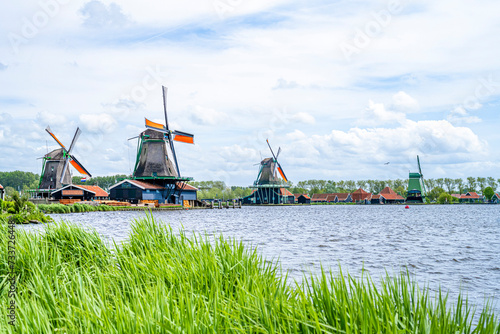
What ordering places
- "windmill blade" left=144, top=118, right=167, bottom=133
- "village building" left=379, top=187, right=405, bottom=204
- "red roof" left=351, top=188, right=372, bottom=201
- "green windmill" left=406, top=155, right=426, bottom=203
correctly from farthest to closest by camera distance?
1. "red roof" left=351, top=188, right=372, bottom=201
2. "village building" left=379, top=187, right=405, bottom=204
3. "green windmill" left=406, top=155, right=426, bottom=203
4. "windmill blade" left=144, top=118, right=167, bottom=133

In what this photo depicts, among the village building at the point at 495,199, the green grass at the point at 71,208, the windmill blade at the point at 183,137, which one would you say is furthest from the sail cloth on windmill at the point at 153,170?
the village building at the point at 495,199

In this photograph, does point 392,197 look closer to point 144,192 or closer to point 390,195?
point 390,195

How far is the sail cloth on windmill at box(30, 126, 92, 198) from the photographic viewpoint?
6309 centimetres

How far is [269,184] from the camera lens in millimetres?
91188

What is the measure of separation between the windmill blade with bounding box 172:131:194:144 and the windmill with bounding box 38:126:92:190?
13899 mm

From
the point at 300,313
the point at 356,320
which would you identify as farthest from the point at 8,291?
the point at 356,320

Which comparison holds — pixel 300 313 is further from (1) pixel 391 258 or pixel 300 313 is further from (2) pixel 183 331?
(1) pixel 391 258

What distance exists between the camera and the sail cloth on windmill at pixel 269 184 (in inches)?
A: 3590

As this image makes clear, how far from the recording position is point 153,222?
9.18m

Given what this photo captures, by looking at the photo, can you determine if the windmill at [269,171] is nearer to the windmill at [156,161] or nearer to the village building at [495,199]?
the windmill at [156,161]

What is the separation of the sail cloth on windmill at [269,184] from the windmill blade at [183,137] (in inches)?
1283

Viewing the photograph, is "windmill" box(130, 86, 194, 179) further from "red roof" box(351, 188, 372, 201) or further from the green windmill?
"red roof" box(351, 188, 372, 201)

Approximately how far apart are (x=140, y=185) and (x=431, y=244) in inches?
1595

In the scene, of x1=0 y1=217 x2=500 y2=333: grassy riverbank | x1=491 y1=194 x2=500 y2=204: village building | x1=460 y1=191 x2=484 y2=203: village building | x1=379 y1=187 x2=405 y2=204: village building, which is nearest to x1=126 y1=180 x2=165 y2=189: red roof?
x1=0 y1=217 x2=500 y2=333: grassy riverbank
